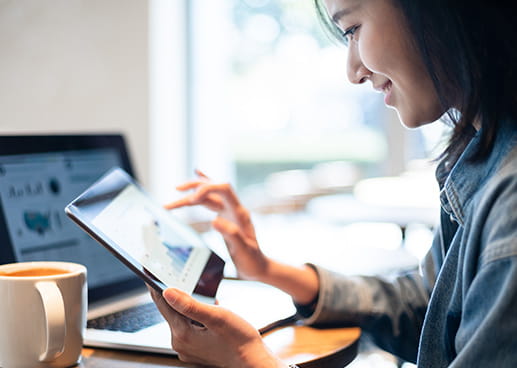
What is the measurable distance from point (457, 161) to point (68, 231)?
56 cm

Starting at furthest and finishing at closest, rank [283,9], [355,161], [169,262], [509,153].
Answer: [355,161]
[283,9]
[169,262]
[509,153]

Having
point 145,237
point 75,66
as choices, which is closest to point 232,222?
point 145,237

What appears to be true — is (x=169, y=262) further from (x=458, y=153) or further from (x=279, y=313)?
(x=458, y=153)

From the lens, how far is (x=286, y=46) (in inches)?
106

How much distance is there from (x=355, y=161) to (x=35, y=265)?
2358mm

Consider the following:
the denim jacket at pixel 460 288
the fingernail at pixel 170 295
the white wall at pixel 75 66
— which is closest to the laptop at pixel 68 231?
the fingernail at pixel 170 295

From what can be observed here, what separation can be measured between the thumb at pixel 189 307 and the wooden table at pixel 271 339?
8 cm

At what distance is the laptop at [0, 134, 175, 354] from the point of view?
2.34ft

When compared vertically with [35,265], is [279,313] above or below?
below

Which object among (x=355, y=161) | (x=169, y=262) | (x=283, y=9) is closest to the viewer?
(x=169, y=262)

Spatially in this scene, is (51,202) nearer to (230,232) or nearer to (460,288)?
(230,232)

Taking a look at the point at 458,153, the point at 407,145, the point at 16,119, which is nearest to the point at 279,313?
the point at 458,153

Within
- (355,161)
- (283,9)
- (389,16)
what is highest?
(283,9)

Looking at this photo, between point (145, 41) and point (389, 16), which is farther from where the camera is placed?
point (145, 41)
